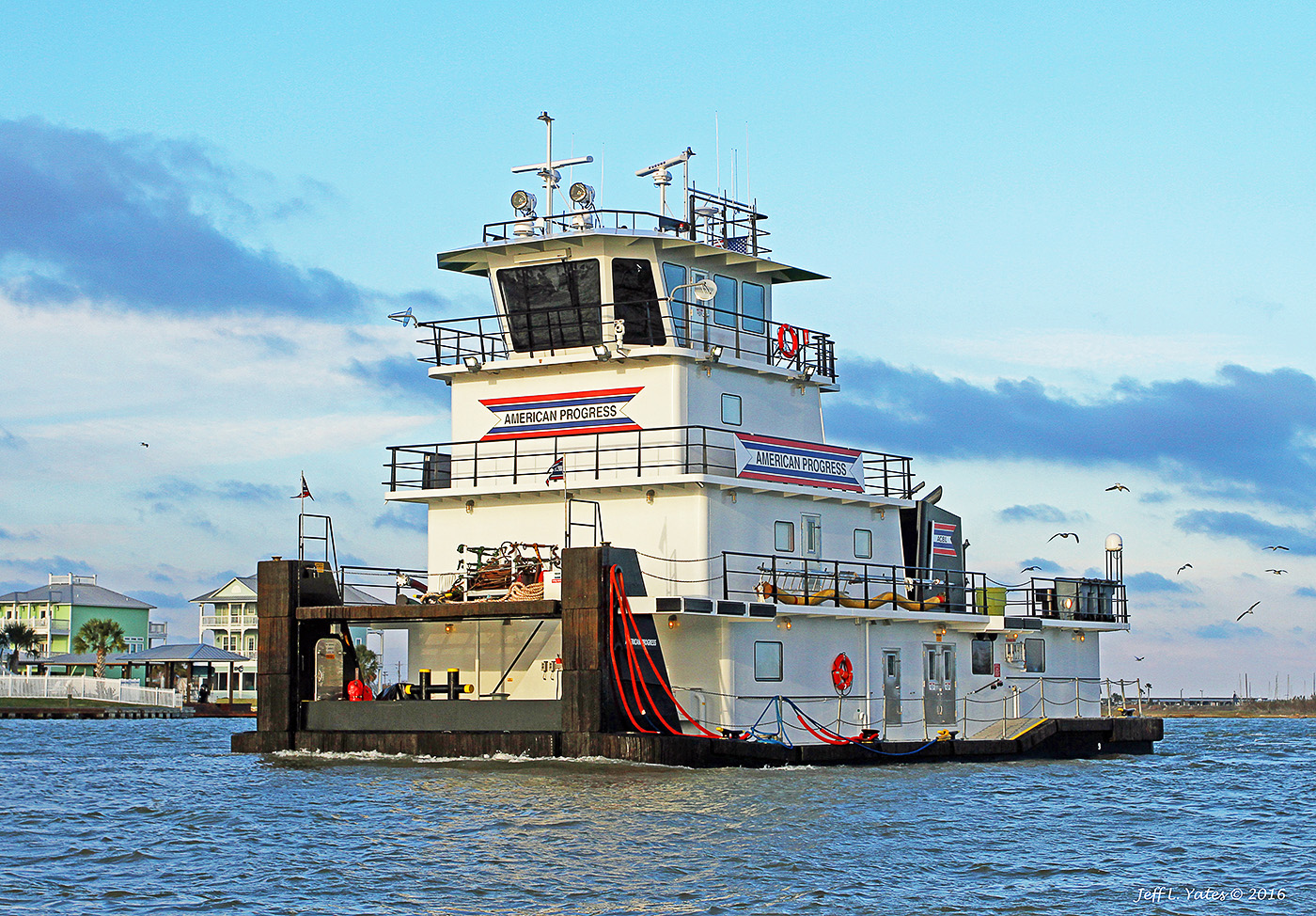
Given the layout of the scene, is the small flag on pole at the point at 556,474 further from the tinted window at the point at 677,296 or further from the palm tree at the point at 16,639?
the palm tree at the point at 16,639

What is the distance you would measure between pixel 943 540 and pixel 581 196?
10.8 m

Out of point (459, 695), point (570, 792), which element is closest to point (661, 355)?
point (459, 695)

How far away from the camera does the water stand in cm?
1691

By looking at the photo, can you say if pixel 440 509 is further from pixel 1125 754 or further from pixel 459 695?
pixel 1125 754

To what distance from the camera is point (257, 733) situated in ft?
96.0

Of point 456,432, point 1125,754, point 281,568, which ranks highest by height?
point 456,432

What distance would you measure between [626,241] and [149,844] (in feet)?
47.7

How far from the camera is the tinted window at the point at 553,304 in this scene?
1196 inches

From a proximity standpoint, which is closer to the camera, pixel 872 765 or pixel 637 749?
pixel 637 749

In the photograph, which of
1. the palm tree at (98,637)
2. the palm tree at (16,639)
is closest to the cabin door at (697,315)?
the palm tree at (16,639)

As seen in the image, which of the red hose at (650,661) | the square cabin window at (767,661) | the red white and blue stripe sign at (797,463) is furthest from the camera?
the red white and blue stripe sign at (797,463)

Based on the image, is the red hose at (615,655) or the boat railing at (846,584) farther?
the boat railing at (846,584)

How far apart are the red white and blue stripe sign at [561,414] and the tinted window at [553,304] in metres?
1.02

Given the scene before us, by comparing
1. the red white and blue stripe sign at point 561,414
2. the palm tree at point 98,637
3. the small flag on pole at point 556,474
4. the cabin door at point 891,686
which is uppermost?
the red white and blue stripe sign at point 561,414
